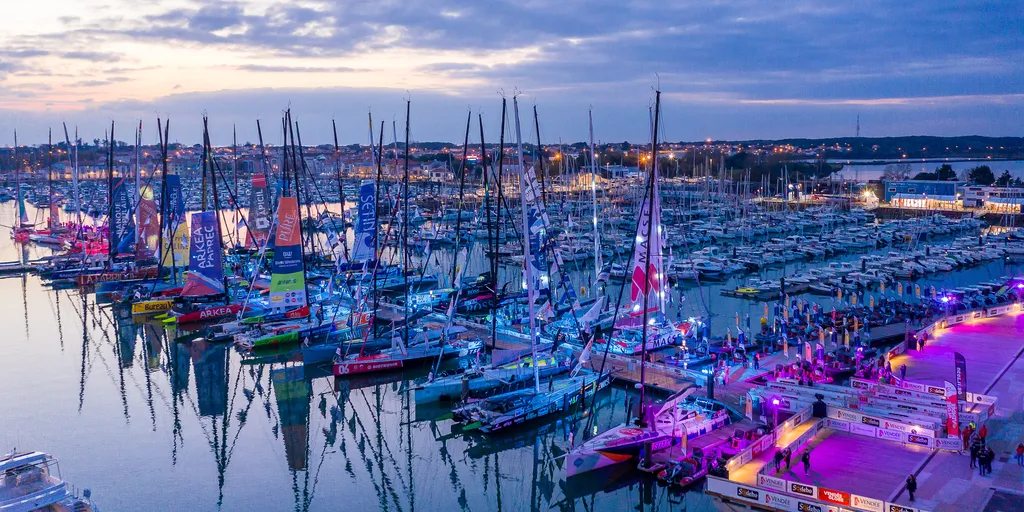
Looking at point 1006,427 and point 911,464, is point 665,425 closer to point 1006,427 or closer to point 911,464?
point 911,464

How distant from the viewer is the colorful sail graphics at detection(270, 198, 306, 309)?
95.3 feet

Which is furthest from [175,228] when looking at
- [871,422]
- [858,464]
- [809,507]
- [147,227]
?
[809,507]

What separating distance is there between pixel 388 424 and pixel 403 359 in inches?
145

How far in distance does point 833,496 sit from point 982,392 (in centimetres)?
821

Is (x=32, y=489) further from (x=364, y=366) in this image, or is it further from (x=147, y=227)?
(x=147, y=227)

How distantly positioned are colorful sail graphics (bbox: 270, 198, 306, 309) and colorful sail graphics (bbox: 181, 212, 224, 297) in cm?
389

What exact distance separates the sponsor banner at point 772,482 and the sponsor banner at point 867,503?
1188mm

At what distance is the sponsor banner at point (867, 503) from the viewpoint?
13.4 metres

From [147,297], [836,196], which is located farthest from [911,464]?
[836,196]

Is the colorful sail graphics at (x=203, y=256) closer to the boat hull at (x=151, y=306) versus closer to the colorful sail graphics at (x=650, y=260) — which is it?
the boat hull at (x=151, y=306)

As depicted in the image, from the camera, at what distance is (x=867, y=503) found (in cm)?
1355

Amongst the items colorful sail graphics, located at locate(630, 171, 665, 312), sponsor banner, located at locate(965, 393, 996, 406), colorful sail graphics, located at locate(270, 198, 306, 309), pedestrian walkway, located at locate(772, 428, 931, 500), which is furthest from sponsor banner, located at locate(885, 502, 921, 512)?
colorful sail graphics, located at locate(270, 198, 306, 309)

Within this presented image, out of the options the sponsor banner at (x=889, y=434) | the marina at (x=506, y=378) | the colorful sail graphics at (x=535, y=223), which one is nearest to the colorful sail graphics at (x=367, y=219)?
the marina at (x=506, y=378)

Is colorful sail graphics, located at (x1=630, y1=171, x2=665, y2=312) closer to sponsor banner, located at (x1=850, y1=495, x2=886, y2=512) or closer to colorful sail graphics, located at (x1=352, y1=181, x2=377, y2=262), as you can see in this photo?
sponsor banner, located at (x1=850, y1=495, x2=886, y2=512)
